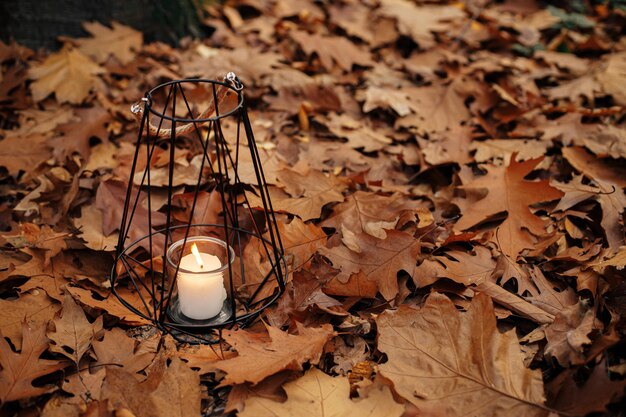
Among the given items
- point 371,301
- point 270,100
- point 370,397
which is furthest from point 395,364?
point 270,100

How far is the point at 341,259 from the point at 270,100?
4.50ft

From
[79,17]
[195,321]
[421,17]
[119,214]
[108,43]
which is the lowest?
[195,321]

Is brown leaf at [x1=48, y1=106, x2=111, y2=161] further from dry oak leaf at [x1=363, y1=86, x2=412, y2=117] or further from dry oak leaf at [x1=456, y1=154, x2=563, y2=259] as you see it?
dry oak leaf at [x1=456, y1=154, x2=563, y2=259]

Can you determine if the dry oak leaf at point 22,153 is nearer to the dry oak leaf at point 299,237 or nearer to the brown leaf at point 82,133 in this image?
the brown leaf at point 82,133

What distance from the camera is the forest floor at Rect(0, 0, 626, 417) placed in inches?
62.0

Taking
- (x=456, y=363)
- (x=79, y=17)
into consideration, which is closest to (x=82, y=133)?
(x=79, y=17)

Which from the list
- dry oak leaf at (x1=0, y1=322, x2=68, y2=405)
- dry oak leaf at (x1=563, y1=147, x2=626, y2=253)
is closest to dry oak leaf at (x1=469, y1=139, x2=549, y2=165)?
dry oak leaf at (x1=563, y1=147, x2=626, y2=253)

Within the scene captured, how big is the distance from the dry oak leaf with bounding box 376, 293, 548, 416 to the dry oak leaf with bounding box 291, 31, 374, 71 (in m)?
2.12

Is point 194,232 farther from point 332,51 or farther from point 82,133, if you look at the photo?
point 332,51

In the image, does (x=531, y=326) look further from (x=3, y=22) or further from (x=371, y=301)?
(x=3, y=22)

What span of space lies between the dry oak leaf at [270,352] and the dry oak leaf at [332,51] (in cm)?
214

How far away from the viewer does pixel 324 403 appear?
1547 mm

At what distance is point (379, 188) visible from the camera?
2.48 m

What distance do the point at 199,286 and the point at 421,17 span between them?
296cm
